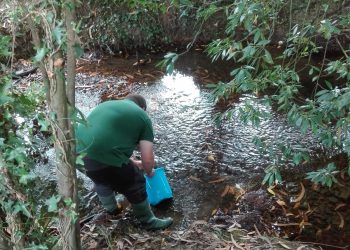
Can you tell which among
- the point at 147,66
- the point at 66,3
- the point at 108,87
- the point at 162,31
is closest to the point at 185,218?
the point at 66,3

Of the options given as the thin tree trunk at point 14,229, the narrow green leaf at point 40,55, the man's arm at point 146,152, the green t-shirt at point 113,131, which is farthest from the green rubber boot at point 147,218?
the narrow green leaf at point 40,55

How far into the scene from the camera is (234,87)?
9.43 ft

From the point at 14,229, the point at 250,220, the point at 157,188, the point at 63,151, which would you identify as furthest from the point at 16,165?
the point at 250,220

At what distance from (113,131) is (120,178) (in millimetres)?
442

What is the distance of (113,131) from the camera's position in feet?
12.2

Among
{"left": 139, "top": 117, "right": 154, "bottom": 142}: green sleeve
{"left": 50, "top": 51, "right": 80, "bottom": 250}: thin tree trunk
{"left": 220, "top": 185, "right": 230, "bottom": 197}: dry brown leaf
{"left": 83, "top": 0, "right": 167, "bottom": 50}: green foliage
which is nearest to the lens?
{"left": 50, "top": 51, "right": 80, "bottom": 250}: thin tree trunk

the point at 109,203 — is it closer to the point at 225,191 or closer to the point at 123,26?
the point at 225,191

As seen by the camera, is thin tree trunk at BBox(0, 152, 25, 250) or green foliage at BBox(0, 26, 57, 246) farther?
thin tree trunk at BBox(0, 152, 25, 250)

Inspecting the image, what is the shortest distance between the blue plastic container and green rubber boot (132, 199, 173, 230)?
275mm

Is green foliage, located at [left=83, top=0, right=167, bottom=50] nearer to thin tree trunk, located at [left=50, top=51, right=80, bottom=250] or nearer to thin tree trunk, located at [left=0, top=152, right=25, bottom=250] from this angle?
thin tree trunk, located at [left=50, top=51, right=80, bottom=250]

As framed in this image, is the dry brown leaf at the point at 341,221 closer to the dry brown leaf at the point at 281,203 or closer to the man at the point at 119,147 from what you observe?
the dry brown leaf at the point at 281,203

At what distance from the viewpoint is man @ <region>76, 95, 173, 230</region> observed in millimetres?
3699

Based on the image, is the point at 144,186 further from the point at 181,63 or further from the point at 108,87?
the point at 181,63

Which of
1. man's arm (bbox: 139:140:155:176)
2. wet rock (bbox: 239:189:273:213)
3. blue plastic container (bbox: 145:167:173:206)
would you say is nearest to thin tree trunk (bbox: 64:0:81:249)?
man's arm (bbox: 139:140:155:176)
